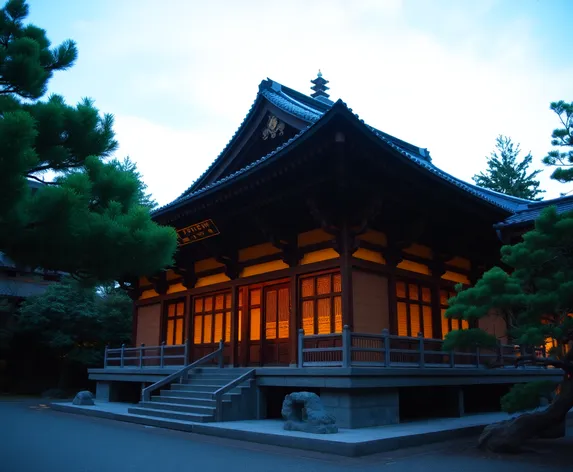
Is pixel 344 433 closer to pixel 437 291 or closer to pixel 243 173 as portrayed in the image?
pixel 243 173

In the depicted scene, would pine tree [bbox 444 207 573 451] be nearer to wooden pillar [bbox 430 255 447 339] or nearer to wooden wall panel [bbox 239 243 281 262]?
wooden pillar [bbox 430 255 447 339]

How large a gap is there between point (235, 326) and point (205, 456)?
24.2 ft

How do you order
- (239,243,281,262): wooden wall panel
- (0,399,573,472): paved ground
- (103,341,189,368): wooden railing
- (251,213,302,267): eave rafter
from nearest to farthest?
1. (0,399,573,472): paved ground
2. (251,213,302,267): eave rafter
3. (239,243,281,262): wooden wall panel
4. (103,341,189,368): wooden railing

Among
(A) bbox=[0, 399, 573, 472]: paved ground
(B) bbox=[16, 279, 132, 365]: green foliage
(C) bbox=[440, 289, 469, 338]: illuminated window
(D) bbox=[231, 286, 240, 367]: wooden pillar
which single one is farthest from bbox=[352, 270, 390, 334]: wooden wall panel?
(B) bbox=[16, 279, 132, 365]: green foliage

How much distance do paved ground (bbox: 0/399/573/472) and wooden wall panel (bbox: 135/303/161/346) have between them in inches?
326

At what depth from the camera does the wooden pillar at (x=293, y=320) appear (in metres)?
13.1

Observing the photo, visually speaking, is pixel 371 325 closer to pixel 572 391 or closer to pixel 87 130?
pixel 572 391

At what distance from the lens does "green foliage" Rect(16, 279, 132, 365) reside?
923 inches

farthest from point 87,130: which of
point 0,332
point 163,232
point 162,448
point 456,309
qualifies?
point 0,332

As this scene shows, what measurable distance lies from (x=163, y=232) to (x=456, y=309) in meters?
4.64

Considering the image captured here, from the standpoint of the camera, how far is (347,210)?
40.7 ft

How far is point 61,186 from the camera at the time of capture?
5.82 meters

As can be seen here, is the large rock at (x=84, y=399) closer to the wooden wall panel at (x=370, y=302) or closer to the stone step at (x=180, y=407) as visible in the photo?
the stone step at (x=180, y=407)

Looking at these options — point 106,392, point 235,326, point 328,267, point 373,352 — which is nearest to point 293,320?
point 328,267
